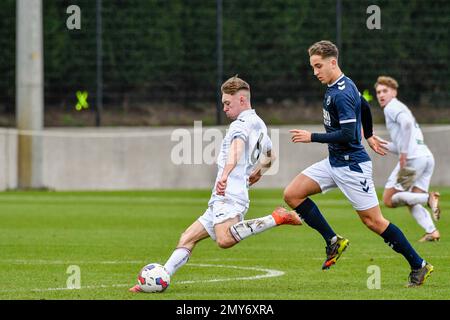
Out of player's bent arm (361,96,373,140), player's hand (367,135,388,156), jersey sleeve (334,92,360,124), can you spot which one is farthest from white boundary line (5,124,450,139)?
jersey sleeve (334,92,360,124)

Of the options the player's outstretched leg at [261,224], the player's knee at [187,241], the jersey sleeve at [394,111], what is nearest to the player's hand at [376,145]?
the player's outstretched leg at [261,224]

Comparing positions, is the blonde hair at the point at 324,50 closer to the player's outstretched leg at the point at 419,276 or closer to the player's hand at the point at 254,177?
the player's hand at the point at 254,177

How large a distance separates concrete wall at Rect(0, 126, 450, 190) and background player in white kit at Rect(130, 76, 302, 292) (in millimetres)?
16851

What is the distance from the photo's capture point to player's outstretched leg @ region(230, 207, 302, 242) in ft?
32.6

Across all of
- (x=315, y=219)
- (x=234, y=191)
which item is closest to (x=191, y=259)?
(x=315, y=219)

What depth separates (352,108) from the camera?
33.7 feet

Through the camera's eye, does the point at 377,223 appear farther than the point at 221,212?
Yes

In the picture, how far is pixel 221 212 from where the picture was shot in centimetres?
1002

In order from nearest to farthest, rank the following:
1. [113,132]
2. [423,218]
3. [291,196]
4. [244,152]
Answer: [244,152] < [291,196] < [423,218] < [113,132]

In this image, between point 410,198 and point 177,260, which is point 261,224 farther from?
point 410,198

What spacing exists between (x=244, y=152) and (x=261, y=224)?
0.66 metres

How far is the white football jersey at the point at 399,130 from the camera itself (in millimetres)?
15641

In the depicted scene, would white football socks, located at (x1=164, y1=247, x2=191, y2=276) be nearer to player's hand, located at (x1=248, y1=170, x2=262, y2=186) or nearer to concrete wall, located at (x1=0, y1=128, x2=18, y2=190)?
player's hand, located at (x1=248, y1=170, x2=262, y2=186)

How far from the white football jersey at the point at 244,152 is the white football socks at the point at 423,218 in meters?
5.31
